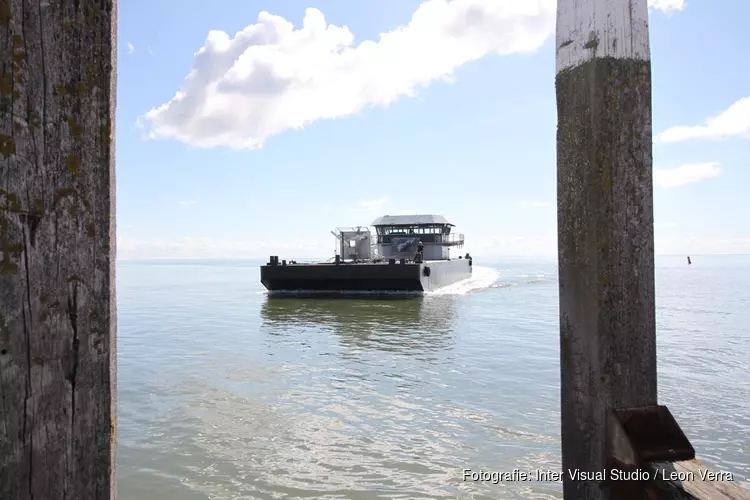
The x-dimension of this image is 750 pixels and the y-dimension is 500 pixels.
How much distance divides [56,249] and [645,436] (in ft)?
6.37

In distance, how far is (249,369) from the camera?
32.4 feet

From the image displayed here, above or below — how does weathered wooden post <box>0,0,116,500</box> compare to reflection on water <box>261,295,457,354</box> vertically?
above

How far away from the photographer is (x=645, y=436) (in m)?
1.72

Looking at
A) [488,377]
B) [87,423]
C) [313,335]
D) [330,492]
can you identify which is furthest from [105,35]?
[313,335]

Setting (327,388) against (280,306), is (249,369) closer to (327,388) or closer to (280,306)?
(327,388)

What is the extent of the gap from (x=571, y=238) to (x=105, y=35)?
1.68 m

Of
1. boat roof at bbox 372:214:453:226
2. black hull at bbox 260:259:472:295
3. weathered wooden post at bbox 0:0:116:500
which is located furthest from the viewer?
boat roof at bbox 372:214:453:226

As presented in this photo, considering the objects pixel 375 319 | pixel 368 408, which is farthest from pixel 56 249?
pixel 375 319

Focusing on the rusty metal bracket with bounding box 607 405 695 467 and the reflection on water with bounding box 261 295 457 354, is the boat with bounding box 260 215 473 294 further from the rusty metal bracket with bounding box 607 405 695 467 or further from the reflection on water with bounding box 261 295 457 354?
the rusty metal bracket with bounding box 607 405 695 467

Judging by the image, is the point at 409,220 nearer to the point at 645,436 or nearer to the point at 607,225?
the point at 607,225

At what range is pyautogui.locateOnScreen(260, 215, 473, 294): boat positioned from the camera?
981 inches

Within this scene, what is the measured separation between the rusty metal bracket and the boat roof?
1386 inches

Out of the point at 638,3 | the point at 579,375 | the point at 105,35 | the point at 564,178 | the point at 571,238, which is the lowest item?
the point at 579,375

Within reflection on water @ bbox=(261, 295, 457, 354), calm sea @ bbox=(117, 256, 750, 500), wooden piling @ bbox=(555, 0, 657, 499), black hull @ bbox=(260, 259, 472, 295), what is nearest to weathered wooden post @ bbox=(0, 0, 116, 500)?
wooden piling @ bbox=(555, 0, 657, 499)
